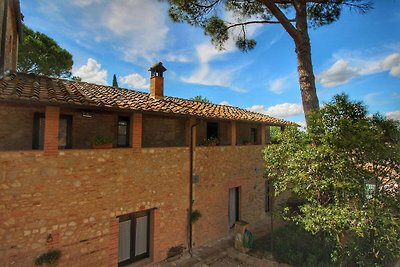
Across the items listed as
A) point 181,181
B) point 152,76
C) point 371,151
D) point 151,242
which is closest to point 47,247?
point 151,242

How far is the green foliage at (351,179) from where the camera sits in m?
7.01

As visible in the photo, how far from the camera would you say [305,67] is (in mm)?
10297

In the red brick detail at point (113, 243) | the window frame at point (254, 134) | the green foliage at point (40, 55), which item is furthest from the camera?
the green foliage at point (40, 55)

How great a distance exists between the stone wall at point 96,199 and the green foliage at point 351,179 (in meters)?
4.00

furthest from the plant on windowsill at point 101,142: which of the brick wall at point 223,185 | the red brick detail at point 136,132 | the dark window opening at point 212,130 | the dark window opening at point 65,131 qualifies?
the dark window opening at point 212,130

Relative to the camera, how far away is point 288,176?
8312mm

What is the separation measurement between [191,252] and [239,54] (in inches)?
389

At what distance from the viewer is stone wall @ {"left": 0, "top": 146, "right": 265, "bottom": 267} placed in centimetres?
624

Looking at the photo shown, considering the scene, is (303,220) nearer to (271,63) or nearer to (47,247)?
(47,247)

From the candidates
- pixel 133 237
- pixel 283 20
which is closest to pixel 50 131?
pixel 133 237

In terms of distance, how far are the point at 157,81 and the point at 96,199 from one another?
21.4ft

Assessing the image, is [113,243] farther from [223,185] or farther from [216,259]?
[223,185]

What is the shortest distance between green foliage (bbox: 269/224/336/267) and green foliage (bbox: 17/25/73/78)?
20402 mm

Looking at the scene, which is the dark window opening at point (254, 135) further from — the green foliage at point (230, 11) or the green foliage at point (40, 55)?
→ the green foliage at point (40, 55)
